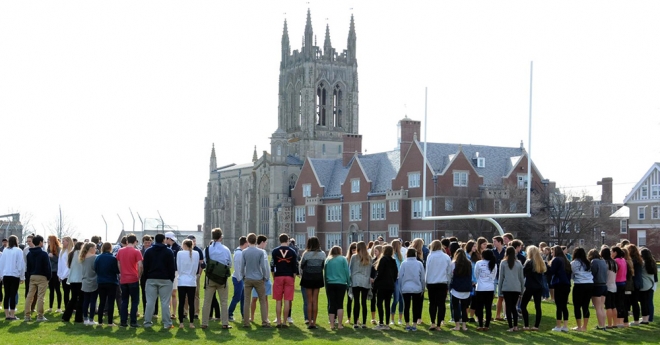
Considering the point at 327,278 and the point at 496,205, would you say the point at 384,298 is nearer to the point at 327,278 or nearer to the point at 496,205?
the point at 327,278

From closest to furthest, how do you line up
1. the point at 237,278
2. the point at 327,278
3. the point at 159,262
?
the point at 159,262 < the point at 327,278 < the point at 237,278

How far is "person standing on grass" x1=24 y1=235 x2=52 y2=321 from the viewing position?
70.2ft

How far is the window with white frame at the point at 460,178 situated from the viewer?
6971 centimetres

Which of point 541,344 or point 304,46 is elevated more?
point 304,46

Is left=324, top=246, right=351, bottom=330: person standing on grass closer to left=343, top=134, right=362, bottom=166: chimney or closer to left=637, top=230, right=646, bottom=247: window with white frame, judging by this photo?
left=637, top=230, right=646, bottom=247: window with white frame

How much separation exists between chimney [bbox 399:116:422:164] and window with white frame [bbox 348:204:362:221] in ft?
22.1

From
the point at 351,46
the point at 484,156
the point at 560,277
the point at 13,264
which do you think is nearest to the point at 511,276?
the point at 560,277

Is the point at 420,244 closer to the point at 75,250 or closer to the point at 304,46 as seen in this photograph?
the point at 75,250

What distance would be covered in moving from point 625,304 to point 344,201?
A: 59878mm

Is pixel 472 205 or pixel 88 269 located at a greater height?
pixel 472 205

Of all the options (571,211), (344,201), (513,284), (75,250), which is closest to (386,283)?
(513,284)

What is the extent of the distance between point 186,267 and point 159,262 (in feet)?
2.34

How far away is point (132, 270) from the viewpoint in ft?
64.8

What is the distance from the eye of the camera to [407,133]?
7575cm
